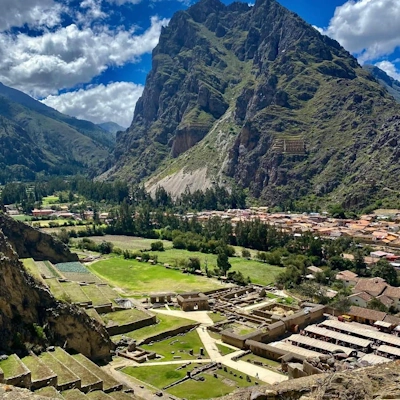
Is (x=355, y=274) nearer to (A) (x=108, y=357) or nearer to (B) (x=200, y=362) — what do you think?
(B) (x=200, y=362)

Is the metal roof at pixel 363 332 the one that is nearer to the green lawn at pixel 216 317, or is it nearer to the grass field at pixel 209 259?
the green lawn at pixel 216 317

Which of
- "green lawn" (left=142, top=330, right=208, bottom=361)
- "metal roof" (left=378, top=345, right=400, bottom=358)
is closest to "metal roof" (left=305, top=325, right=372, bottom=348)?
"metal roof" (left=378, top=345, right=400, bottom=358)

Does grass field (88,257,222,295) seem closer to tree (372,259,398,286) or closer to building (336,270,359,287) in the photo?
building (336,270,359,287)

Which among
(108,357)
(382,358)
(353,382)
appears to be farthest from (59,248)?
(353,382)

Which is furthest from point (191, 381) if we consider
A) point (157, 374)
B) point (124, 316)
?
point (124, 316)

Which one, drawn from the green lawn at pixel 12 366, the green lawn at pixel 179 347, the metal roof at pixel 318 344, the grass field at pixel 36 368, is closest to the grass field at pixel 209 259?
the metal roof at pixel 318 344

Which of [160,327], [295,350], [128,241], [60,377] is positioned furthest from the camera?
[128,241]

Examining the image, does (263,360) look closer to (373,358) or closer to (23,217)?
(373,358)
